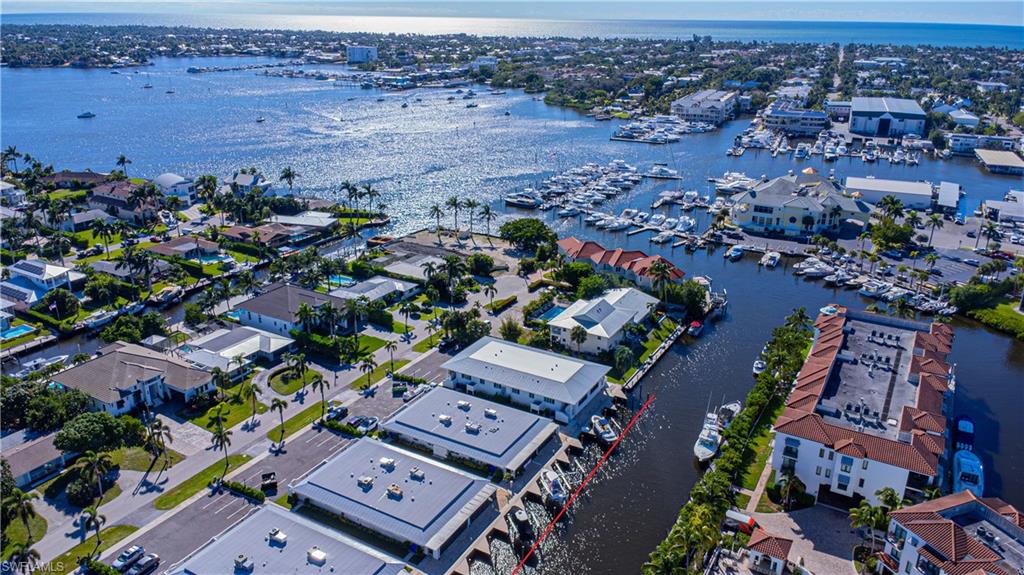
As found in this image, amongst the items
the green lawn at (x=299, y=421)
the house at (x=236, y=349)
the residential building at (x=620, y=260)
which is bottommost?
the green lawn at (x=299, y=421)

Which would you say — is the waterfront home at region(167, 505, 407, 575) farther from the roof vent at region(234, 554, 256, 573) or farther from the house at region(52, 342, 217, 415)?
the house at region(52, 342, 217, 415)

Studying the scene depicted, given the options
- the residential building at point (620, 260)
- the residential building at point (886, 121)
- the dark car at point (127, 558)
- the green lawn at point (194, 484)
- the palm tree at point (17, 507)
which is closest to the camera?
the dark car at point (127, 558)

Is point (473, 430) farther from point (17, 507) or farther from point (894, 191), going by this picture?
point (894, 191)

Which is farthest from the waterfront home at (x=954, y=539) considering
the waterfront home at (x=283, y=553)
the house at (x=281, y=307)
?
the house at (x=281, y=307)

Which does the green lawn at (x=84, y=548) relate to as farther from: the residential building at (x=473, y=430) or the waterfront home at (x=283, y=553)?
the residential building at (x=473, y=430)

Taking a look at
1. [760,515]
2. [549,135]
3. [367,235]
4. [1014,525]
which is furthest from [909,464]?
[549,135]

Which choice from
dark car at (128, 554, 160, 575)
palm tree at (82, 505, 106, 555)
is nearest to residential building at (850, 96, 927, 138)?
dark car at (128, 554, 160, 575)
